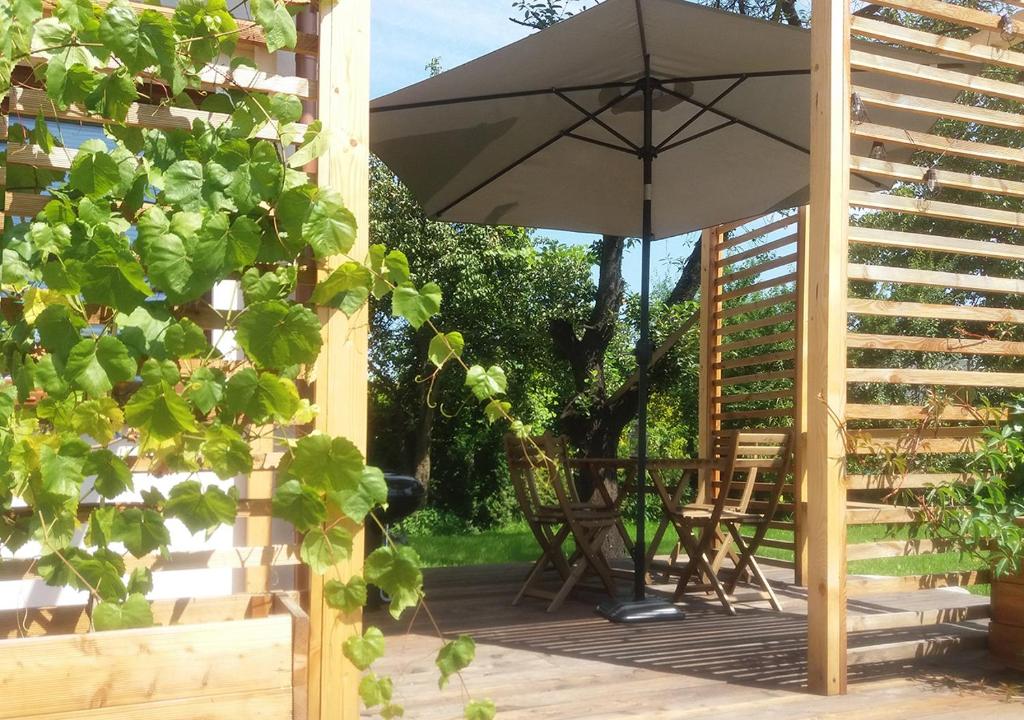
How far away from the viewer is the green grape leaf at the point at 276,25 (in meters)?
1.84

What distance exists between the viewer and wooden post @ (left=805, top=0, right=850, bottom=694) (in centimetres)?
306

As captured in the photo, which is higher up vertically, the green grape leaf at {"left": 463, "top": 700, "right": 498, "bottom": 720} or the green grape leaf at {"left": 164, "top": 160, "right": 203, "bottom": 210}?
the green grape leaf at {"left": 164, "top": 160, "right": 203, "bottom": 210}

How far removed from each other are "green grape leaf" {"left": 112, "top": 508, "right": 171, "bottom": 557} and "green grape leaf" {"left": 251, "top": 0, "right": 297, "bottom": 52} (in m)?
0.90

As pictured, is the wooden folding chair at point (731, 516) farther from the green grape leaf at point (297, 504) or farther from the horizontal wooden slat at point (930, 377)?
the green grape leaf at point (297, 504)

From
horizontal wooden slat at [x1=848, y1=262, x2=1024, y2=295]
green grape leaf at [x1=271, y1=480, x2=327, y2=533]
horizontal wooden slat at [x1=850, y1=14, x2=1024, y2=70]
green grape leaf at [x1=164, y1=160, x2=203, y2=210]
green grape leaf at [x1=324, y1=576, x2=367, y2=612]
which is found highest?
horizontal wooden slat at [x1=850, y1=14, x2=1024, y2=70]

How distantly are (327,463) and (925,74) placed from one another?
262cm

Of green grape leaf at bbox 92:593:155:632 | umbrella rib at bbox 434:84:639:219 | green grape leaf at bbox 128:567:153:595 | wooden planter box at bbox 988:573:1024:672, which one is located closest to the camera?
green grape leaf at bbox 92:593:155:632

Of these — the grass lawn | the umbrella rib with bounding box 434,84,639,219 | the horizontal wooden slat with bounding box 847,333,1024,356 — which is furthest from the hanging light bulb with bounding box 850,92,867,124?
the grass lawn

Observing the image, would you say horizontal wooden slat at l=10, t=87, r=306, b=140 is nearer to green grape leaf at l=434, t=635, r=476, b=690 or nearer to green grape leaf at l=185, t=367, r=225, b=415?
green grape leaf at l=185, t=367, r=225, b=415

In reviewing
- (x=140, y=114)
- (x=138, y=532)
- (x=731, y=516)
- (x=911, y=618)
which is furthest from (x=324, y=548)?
(x=731, y=516)

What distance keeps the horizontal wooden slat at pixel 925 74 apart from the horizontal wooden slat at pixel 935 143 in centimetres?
18

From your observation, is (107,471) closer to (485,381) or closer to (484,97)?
(485,381)

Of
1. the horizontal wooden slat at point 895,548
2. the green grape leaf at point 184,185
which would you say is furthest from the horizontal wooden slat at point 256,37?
the horizontal wooden slat at point 895,548

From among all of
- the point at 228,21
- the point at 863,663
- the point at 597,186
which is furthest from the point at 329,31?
the point at 597,186
